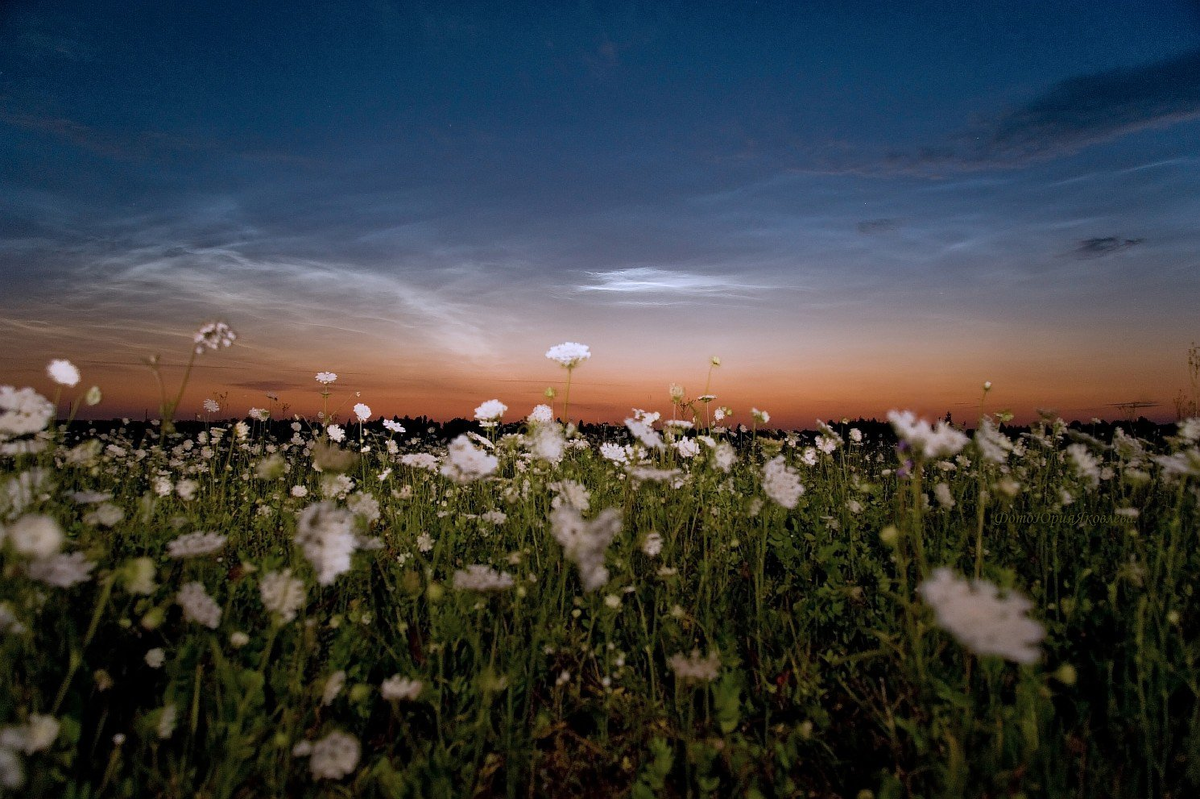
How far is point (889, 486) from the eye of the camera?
6328mm

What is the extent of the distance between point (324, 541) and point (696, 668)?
1.40m

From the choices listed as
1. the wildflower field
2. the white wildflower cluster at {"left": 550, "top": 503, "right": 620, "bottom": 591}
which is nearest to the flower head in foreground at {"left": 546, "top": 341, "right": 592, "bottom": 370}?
the wildflower field

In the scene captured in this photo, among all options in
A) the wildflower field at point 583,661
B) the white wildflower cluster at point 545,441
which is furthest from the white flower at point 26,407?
the white wildflower cluster at point 545,441

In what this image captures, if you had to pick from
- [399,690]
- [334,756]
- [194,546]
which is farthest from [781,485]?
[194,546]

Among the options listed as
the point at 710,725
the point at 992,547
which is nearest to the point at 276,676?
the point at 710,725

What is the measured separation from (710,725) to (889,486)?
4801mm

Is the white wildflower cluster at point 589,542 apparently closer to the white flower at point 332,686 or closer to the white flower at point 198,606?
the white flower at point 332,686

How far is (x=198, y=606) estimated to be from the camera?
2086 millimetres

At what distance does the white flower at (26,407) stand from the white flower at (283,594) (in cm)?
102

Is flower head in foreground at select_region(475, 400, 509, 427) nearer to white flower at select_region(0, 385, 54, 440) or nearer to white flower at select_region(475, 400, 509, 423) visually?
white flower at select_region(475, 400, 509, 423)

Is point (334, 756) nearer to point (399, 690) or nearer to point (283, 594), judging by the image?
point (399, 690)

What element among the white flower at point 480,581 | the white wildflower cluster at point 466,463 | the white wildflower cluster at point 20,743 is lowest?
the white wildflower cluster at point 20,743

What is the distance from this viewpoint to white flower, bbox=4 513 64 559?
1521mm

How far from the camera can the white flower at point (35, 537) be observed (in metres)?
1.52
